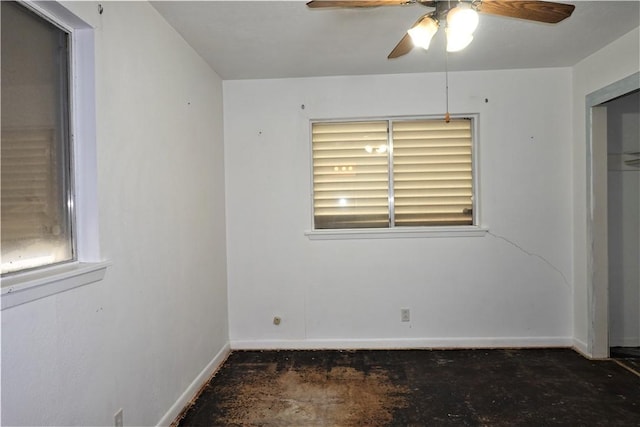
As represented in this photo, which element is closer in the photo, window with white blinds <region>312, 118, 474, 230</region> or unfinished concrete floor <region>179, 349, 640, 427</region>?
unfinished concrete floor <region>179, 349, 640, 427</region>

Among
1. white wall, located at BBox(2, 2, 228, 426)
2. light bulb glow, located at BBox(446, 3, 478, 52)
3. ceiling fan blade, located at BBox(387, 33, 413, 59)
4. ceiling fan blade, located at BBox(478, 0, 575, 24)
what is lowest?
white wall, located at BBox(2, 2, 228, 426)

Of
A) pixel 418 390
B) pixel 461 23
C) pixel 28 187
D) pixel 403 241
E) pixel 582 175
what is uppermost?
pixel 461 23

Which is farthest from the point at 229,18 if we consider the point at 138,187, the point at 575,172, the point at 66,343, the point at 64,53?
the point at 575,172

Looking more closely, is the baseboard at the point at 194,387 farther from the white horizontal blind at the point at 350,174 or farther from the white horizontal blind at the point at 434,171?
the white horizontal blind at the point at 434,171

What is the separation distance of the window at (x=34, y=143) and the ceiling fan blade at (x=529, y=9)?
1816mm

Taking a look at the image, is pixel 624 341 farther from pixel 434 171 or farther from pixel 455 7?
pixel 455 7

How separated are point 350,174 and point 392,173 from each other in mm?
386

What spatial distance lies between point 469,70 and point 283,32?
5.75ft

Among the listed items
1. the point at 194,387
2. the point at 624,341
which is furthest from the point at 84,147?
the point at 624,341

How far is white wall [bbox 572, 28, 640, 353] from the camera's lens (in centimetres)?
289

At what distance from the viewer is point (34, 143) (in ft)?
4.58

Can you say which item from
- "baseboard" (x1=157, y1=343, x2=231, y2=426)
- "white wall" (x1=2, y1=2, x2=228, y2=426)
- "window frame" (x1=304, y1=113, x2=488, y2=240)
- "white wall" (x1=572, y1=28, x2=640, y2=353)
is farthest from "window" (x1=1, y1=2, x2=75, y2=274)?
"white wall" (x1=572, y1=28, x2=640, y2=353)

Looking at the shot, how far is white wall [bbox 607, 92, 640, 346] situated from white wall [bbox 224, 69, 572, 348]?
375mm

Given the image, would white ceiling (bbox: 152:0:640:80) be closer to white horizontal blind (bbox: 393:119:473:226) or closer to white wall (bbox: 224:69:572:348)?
white wall (bbox: 224:69:572:348)
